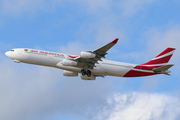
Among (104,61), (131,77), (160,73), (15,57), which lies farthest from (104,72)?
(15,57)

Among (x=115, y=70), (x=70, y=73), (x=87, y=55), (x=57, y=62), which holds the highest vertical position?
(x=87, y=55)

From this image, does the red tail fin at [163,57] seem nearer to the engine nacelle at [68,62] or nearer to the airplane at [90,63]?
the airplane at [90,63]

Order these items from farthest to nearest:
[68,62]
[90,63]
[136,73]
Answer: [136,73] < [90,63] < [68,62]

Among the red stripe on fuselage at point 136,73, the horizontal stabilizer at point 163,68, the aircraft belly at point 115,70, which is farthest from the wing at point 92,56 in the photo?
the horizontal stabilizer at point 163,68

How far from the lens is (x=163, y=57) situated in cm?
6362

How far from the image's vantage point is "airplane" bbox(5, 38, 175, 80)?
57.5 m

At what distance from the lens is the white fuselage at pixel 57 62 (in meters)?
58.2

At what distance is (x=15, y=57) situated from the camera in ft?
Result: 196

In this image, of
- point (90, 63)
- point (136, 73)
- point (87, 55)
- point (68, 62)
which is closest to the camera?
point (87, 55)

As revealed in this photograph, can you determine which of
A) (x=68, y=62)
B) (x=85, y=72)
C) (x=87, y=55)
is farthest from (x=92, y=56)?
(x=85, y=72)

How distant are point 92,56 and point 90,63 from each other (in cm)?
462

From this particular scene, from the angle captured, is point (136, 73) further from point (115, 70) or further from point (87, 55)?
point (87, 55)

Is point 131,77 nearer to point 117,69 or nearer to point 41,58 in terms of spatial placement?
point 117,69

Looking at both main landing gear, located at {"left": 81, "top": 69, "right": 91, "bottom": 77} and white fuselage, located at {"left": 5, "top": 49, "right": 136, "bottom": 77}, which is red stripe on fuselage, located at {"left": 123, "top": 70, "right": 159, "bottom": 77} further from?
main landing gear, located at {"left": 81, "top": 69, "right": 91, "bottom": 77}
